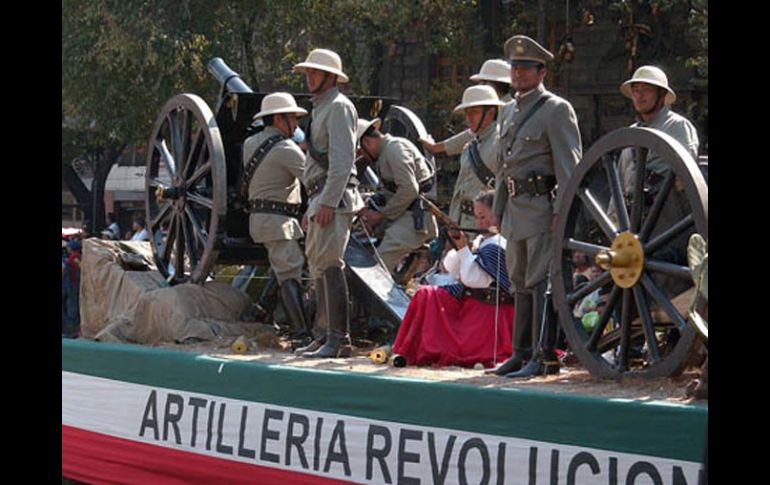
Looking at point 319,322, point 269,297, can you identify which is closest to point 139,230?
point 269,297

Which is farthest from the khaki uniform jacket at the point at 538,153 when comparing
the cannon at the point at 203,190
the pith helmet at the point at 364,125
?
the pith helmet at the point at 364,125

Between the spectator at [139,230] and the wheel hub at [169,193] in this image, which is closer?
the wheel hub at [169,193]

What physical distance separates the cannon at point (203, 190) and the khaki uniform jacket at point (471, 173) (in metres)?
0.76

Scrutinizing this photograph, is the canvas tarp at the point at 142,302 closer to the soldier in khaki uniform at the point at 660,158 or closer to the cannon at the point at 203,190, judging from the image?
the cannon at the point at 203,190

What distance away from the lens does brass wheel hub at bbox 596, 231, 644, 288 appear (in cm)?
530

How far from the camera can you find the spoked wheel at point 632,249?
514cm

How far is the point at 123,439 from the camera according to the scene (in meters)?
7.11

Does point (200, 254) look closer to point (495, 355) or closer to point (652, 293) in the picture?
point (495, 355)

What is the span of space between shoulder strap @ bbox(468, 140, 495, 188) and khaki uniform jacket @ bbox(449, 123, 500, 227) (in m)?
0.03

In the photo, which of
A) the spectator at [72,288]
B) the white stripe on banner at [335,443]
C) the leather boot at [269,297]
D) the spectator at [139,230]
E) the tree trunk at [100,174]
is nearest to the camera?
the white stripe on banner at [335,443]

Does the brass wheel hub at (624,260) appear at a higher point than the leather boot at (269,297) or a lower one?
higher

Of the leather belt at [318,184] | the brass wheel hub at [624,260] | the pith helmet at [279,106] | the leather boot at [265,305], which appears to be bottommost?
the leather boot at [265,305]

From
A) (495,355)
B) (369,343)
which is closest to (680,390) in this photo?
(495,355)
